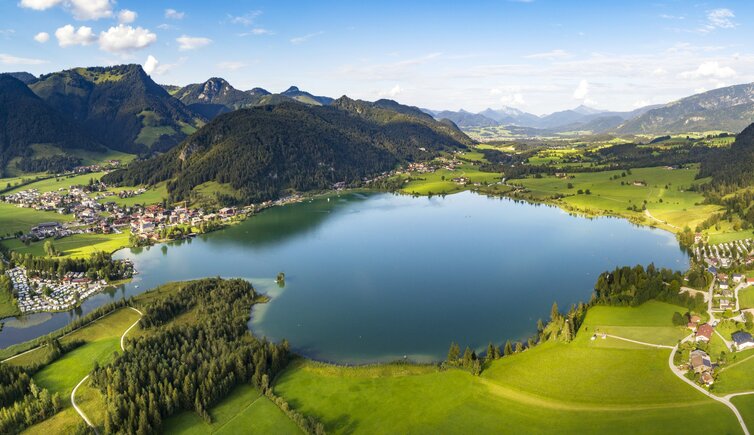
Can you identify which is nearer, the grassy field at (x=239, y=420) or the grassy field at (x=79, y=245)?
the grassy field at (x=239, y=420)

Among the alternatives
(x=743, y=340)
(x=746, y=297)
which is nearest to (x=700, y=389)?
(x=743, y=340)

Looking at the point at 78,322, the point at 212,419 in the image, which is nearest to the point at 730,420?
the point at 212,419

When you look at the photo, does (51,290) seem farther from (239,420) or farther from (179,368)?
(239,420)

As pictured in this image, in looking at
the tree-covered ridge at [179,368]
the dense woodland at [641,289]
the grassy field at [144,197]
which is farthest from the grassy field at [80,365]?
the grassy field at [144,197]

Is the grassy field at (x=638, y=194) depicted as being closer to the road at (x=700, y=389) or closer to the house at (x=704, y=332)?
the house at (x=704, y=332)

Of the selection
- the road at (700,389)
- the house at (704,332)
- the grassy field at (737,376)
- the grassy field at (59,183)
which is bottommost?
the road at (700,389)

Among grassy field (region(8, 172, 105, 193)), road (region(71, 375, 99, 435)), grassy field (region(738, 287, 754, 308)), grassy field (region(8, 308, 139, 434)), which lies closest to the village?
grassy field (region(8, 308, 139, 434))

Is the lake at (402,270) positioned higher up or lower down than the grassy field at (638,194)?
lower down
